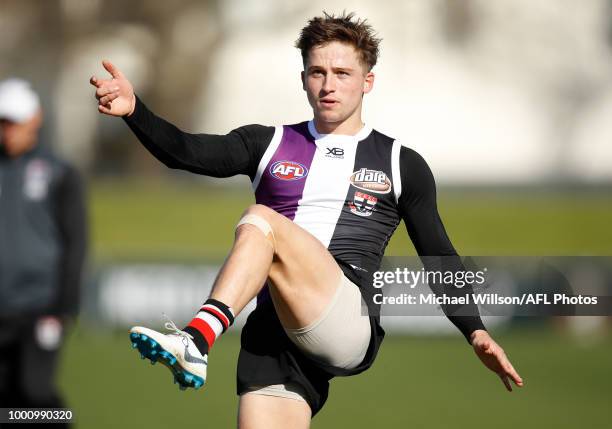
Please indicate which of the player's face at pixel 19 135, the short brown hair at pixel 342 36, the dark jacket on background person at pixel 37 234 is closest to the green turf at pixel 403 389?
the dark jacket on background person at pixel 37 234

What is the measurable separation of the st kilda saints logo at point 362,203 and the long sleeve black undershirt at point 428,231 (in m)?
0.14

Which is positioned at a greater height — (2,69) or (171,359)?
(171,359)

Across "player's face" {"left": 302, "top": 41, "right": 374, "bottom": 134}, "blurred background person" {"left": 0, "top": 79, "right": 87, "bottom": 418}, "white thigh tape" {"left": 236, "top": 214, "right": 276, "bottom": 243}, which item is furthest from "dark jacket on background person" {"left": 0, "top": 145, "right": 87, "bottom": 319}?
"white thigh tape" {"left": 236, "top": 214, "right": 276, "bottom": 243}

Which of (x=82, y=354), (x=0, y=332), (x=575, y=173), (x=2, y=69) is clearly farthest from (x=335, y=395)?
(x=2, y=69)

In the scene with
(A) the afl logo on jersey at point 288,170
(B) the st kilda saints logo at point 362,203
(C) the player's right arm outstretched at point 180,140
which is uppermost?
(C) the player's right arm outstretched at point 180,140

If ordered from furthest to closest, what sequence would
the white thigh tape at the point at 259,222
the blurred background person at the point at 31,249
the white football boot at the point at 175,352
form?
1. the blurred background person at the point at 31,249
2. the white thigh tape at the point at 259,222
3. the white football boot at the point at 175,352

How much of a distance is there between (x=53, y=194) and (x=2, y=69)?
867 inches

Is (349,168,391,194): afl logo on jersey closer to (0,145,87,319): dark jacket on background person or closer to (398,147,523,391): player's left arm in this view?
(398,147,523,391): player's left arm

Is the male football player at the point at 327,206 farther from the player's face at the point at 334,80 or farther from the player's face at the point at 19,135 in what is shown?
the player's face at the point at 19,135

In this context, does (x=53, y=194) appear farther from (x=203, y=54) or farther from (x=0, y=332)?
(x=203, y=54)

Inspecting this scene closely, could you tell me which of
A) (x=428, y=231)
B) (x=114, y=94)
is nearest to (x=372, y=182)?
(x=428, y=231)

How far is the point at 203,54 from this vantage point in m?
25.7

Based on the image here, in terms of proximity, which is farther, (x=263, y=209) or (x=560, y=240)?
(x=560, y=240)

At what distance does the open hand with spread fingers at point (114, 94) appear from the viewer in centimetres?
441
